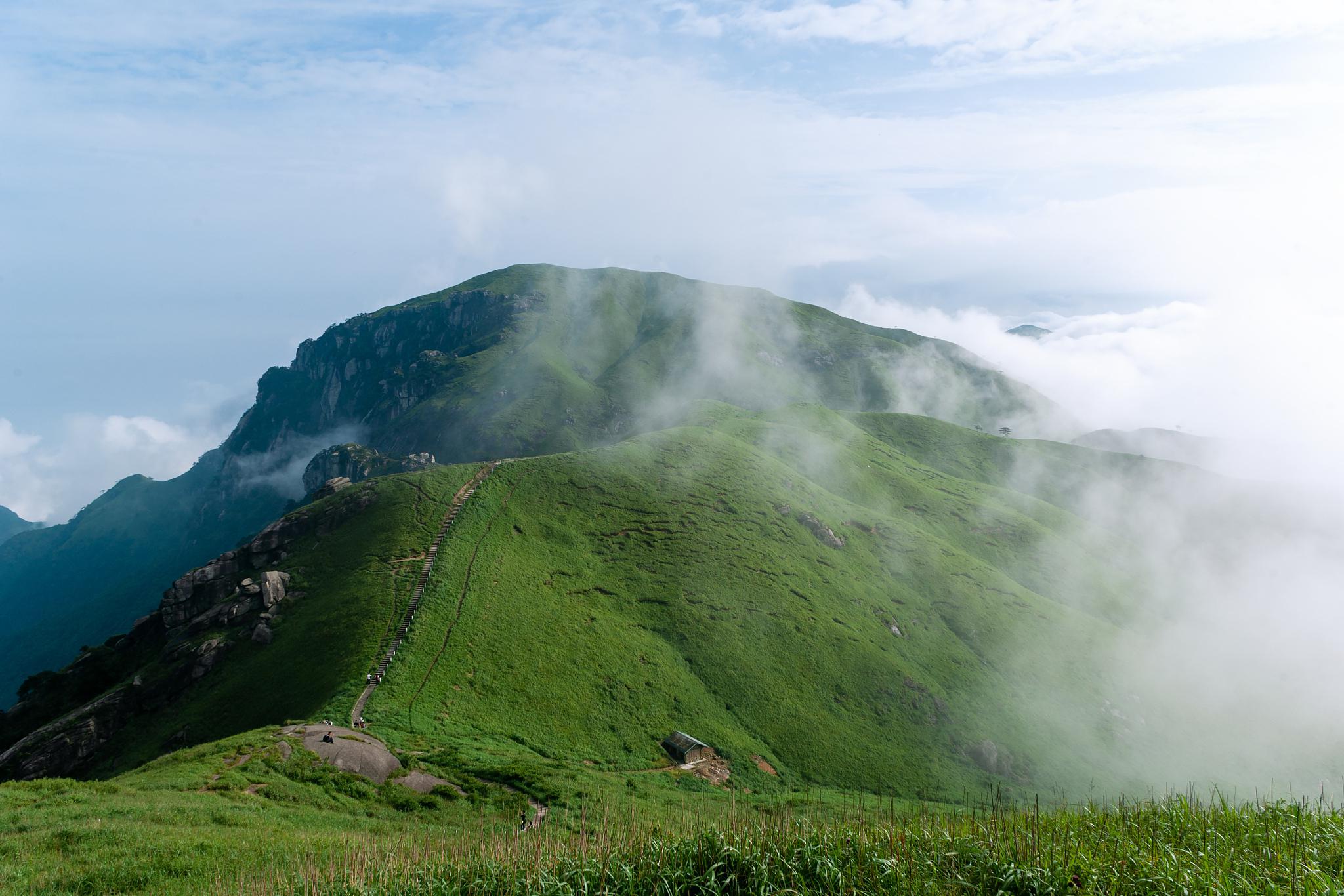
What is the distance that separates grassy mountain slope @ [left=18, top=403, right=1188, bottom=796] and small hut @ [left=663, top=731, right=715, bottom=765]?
1.53 metres

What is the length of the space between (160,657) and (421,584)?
1376 inches

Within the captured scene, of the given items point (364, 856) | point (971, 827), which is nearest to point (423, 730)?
point (364, 856)

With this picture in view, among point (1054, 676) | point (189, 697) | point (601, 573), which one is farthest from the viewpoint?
point (1054, 676)

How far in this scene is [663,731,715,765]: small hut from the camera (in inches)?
2598

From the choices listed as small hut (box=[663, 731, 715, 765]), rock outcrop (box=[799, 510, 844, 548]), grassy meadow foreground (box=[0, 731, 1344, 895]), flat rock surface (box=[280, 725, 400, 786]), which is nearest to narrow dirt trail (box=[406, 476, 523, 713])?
flat rock surface (box=[280, 725, 400, 786])

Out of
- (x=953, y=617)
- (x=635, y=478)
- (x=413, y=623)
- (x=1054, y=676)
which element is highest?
(x=635, y=478)

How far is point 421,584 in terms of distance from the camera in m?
81.5

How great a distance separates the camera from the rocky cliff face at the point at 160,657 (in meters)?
71.4

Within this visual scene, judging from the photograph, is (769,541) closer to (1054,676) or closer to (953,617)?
(953,617)

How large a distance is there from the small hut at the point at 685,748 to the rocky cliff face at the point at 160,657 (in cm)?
4713

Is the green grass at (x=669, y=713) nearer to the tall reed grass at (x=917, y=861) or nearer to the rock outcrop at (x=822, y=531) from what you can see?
the tall reed grass at (x=917, y=861)

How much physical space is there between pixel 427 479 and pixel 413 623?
40.5m

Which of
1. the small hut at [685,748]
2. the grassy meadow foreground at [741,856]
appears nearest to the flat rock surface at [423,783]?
the grassy meadow foreground at [741,856]

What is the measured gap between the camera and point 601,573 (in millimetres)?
94875
